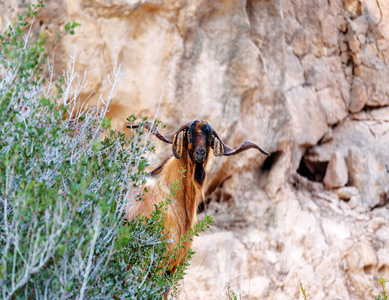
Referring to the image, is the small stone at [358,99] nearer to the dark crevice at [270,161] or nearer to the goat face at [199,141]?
the dark crevice at [270,161]

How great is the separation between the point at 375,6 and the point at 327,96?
6.07 feet

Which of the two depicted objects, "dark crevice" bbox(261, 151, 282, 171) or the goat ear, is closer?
the goat ear

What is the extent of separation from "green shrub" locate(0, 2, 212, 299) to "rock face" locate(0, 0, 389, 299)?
8.07 ft

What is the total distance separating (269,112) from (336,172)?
1.47 m

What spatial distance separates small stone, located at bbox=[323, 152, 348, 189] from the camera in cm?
756

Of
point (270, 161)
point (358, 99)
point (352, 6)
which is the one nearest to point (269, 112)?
point (270, 161)

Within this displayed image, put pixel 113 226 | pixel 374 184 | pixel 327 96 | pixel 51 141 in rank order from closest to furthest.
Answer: pixel 113 226 < pixel 51 141 < pixel 374 184 < pixel 327 96

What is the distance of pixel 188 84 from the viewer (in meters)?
6.40

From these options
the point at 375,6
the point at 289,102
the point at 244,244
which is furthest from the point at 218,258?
the point at 375,6

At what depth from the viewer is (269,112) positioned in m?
7.02

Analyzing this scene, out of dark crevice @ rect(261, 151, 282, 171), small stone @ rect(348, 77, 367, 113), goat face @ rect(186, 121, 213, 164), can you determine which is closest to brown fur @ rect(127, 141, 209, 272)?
goat face @ rect(186, 121, 213, 164)

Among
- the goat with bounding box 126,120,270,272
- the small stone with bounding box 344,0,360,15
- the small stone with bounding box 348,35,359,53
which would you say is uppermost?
the goat with bounding box 126,120,270,272

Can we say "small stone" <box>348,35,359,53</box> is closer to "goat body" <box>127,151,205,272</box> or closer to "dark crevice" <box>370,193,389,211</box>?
"dark crevice" <box>370,193,389,211</box>

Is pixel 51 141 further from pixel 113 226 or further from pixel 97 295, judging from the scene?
pixel 97 295
